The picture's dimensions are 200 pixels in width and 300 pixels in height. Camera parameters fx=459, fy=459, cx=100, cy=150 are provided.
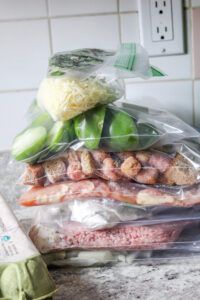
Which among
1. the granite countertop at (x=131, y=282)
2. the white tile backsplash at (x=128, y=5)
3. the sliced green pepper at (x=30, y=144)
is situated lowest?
the granite countertop at (x=131, y=282)

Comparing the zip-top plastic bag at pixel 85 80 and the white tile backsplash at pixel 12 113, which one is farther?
the white tile backsplash at pixel 12 113

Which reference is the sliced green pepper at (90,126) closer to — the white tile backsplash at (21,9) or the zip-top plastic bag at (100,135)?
the zip-top plastic bag at (100,135)

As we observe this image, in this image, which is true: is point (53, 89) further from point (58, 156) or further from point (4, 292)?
point (4, 292)

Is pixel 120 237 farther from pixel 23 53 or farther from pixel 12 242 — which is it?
pixel 23 53

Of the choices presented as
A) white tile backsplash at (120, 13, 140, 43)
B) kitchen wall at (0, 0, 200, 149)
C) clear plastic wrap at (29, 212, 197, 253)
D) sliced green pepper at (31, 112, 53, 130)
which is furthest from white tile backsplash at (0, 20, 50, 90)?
clear plastic wrap at (29, 212, 197, 253)

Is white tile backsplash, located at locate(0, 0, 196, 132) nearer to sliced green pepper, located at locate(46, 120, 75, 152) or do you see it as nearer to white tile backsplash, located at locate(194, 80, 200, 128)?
white tile backsplash, located at locate(194, 80, 200, 128)

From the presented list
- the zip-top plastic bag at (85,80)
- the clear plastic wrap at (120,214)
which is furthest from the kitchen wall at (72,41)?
the clear plastic wrap at (120,214)
